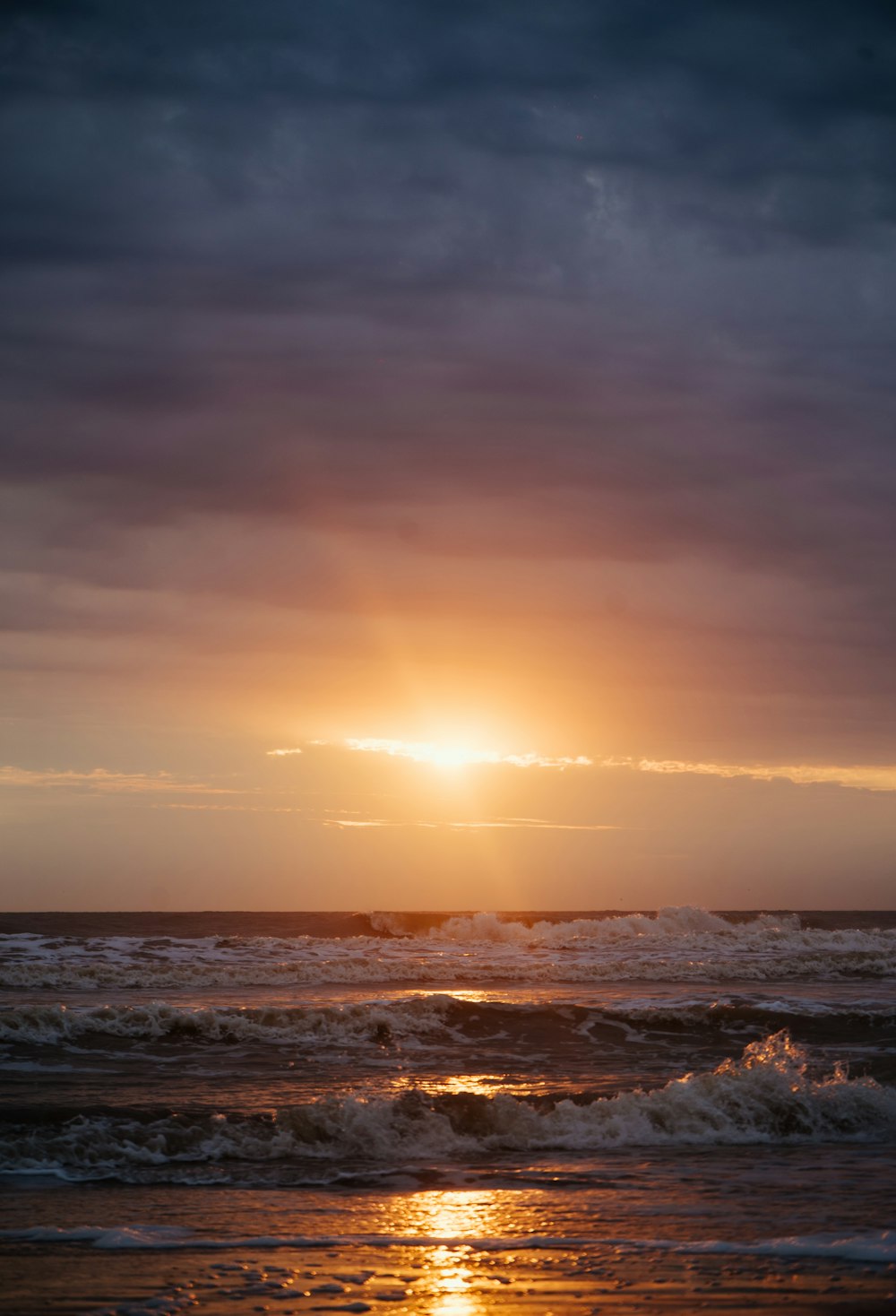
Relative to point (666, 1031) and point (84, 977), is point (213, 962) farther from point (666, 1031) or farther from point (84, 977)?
point (666, 1031)

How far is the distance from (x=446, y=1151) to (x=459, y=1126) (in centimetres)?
96

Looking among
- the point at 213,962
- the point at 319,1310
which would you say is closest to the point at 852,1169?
the point at 319,1310

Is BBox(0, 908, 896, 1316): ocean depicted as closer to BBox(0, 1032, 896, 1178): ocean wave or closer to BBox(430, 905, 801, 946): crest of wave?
BBox(0, 1032, 896, 1178): ocean wave

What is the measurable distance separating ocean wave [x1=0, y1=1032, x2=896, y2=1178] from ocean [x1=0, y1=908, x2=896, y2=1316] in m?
0.05

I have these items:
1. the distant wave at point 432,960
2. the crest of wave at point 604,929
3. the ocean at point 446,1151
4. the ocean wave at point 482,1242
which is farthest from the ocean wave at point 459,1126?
the crest of wave at point 604,929

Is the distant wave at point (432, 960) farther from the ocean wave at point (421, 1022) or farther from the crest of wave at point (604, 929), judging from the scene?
the ocean wave at point (421, 1022)

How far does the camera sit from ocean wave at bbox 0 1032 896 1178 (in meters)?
15.1

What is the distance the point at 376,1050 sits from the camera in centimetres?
2370

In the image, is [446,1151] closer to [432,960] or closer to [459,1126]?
[459,1126]

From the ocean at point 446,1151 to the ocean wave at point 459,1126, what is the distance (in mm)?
48

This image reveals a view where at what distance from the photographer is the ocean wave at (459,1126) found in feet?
49.6

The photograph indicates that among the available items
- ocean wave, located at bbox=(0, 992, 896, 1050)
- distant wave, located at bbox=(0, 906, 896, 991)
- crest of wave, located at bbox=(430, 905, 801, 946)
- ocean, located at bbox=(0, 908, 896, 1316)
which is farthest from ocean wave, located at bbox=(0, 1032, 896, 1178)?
crest of wave, located at bbox=(430, 905, 801, 946)

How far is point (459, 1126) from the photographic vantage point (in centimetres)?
1681

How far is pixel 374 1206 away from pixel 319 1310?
368 centimetres
